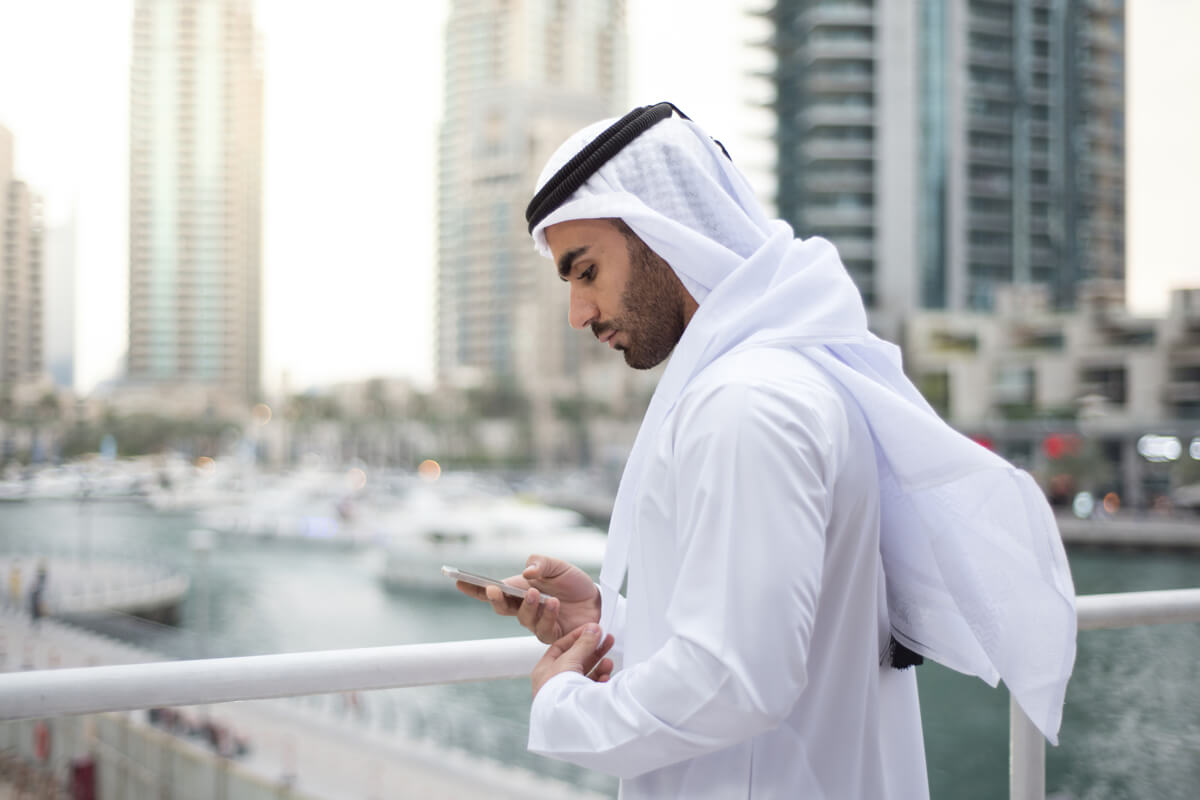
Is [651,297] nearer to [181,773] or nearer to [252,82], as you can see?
[181,773]

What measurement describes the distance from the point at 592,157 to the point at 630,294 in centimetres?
12

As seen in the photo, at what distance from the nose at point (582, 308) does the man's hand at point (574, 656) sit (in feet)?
0.86

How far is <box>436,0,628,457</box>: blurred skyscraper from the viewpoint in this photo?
6988 centimetres

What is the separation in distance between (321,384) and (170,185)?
2352 cm

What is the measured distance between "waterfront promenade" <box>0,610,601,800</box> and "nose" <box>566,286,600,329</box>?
138cm

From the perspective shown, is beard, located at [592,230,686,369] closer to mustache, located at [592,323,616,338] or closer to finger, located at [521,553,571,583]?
mustache, located at [592,323,616,338]

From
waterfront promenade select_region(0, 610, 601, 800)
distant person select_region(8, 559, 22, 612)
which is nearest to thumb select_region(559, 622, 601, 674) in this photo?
waterfront promenade select_region(0, 610, 601, 800)

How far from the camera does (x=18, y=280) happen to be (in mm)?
9117

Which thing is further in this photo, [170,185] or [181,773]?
[170,185]

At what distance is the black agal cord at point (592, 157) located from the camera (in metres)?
0.79

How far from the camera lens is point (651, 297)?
79 centimetres

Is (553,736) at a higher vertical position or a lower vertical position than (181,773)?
higher

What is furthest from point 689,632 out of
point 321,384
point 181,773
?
point 321,384

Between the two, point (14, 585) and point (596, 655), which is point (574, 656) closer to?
point (596, 655)
